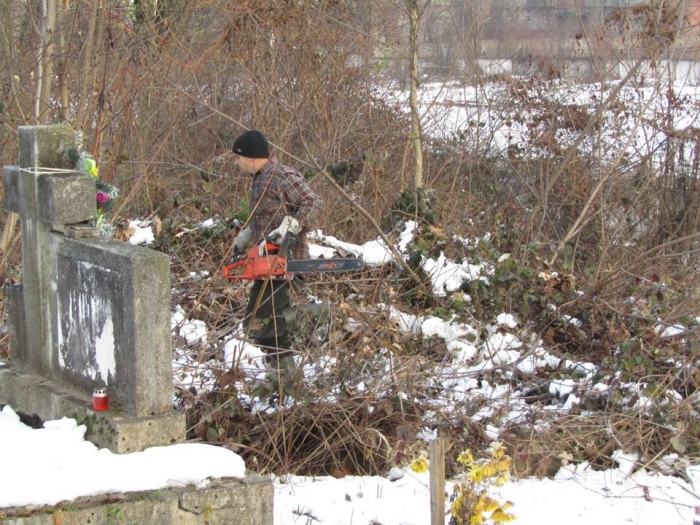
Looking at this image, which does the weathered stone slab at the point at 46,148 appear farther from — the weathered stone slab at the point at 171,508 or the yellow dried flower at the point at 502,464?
the yellow dried flower at the point at 502,464

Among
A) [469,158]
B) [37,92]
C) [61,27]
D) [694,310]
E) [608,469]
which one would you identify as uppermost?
[61,27]

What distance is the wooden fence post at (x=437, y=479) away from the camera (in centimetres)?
404

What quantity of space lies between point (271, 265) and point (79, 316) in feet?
6.82

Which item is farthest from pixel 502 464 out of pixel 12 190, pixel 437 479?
pixel 12 190

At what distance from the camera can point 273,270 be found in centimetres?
626

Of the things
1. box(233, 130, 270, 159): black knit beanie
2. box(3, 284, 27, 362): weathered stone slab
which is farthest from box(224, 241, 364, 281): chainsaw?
box(3, 284, 27, 362): weathered stone slab

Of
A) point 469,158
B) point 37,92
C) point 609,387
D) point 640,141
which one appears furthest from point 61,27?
point 640,141

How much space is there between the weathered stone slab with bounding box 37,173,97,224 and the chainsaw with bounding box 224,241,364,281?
1.87 metres

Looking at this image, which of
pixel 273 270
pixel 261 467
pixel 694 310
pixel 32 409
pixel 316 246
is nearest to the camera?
pixel 32 409

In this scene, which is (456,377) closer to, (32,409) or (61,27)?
(32,409)

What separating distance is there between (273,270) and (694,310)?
3.20 m

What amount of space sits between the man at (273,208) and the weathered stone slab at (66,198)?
2007 mm

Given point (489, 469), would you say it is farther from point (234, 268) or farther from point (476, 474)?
point (234, 268)

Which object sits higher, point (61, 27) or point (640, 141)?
point (61, 27)
